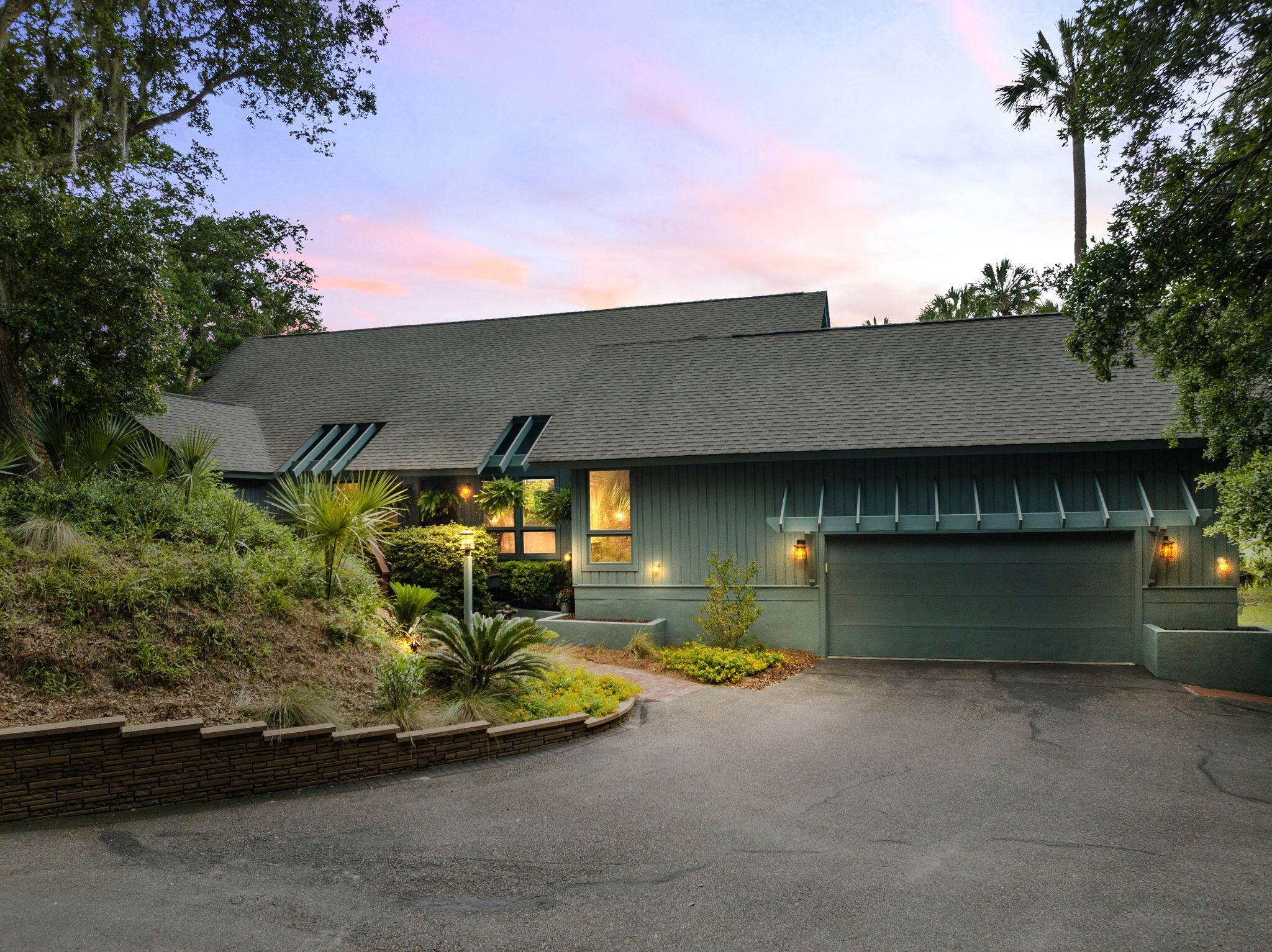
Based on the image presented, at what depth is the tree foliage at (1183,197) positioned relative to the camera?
281 inches

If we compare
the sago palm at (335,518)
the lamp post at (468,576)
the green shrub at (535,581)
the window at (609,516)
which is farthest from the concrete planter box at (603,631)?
the sago palm at (335,518)

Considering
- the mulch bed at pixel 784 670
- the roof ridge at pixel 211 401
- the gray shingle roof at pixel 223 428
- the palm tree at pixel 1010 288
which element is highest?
the palm tree at pixel 1010 288

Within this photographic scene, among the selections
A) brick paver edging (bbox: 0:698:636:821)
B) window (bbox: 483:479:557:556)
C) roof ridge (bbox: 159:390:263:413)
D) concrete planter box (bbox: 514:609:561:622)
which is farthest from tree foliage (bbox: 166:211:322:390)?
brick paver edging (bbox: 0:698:636:821)

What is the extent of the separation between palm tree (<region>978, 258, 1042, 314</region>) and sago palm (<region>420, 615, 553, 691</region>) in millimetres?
26667

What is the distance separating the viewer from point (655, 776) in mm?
6656

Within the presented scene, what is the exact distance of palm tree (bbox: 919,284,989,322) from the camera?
99.1 feet

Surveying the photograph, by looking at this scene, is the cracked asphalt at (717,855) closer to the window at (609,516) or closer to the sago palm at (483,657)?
the sago palm at (483,657)

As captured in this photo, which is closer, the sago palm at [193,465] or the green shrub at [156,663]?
the green shrub at [156,663]

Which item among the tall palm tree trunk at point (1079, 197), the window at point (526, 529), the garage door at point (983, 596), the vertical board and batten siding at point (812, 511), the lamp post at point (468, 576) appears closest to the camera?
the lamp post at point (468, 576)

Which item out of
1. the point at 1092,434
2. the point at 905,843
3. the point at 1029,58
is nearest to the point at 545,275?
the point at 1029,58

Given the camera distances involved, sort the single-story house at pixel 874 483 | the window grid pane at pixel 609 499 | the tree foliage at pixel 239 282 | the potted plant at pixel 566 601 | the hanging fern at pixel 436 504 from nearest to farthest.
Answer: the single-story house at pixel 874 483 → the window grid pane at pixel 609 499 → the potted plant at pixel 566 601 → the hanging fern at pixel 436 504 → the tree foliage at pixel 239 282

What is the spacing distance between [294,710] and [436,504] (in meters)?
9.51

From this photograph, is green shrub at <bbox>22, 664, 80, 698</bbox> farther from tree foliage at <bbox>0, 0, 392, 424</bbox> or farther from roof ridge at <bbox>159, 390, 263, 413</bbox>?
roof ridge at <bbox>159, 390, 263, 413</bbox>

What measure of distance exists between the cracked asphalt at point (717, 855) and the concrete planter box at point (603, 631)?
4607 millimetres
